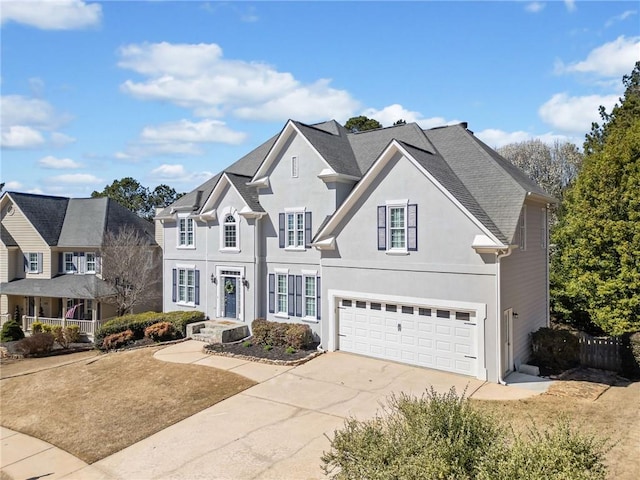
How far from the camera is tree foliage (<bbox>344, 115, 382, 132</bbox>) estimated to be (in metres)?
39.0


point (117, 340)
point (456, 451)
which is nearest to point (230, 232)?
point (117, 340)

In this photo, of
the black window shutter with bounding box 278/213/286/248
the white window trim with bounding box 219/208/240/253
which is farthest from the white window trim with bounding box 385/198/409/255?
the white window trim with bounding box 219/208/240/253

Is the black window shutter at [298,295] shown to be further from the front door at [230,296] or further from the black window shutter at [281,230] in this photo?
the front door at [230,296]

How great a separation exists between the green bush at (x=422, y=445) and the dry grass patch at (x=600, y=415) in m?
Answer: 2.69

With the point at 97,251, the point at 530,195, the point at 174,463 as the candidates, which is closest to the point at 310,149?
the point at 530,195

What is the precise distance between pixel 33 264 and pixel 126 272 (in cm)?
973

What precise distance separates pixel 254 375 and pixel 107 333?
37.7 ft

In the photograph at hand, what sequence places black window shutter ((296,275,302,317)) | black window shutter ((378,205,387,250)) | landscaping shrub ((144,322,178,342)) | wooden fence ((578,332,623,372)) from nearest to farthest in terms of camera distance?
wooden fence ((578,332,623,372))
black window shutter ((378,205,387,250))
black window shutter ((296,275,302,317))
landscaping shrub ((144,322,178,342))

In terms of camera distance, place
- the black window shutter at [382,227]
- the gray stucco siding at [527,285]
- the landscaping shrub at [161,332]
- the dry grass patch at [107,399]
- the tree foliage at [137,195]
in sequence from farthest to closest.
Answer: the tree foliage at [137,195] → the landscaping shrub at [161,332] → the black window shutter at [382,227] → the gray stucco siding at [527,285] → the dry grass patch at [107,399]

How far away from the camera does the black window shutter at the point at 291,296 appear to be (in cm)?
2064

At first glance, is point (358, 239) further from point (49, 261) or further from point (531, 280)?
point (49, 261)

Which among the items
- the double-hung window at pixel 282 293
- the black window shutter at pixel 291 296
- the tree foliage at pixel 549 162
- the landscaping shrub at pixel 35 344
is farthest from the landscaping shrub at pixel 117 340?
the tree foliage at pixel 549 162

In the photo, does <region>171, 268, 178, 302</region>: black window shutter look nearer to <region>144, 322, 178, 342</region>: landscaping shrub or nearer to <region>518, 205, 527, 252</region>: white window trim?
<region>144, 322, 178, 342</region>: landscaping shrub

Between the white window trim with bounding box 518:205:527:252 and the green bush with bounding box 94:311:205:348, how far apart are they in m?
16.4
